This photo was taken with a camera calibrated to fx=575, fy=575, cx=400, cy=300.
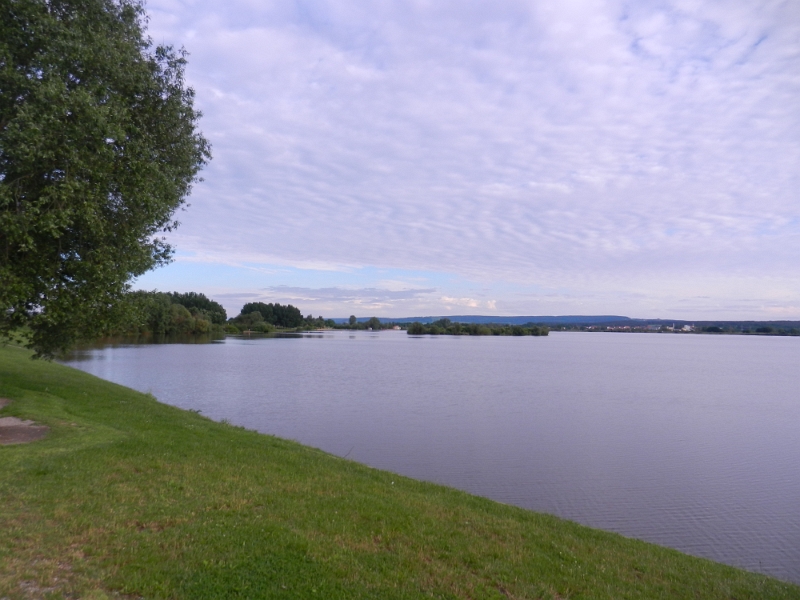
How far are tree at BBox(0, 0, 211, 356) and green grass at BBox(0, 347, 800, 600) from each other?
2.98 metres

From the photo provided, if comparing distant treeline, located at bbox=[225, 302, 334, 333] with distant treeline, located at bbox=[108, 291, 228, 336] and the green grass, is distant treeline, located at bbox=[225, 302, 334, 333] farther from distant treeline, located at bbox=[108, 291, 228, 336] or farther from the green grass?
the green grass

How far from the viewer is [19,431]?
10.7m

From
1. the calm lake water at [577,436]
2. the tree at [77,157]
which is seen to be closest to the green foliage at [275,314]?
the calm lake water at [577,436]

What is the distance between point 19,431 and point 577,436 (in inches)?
642

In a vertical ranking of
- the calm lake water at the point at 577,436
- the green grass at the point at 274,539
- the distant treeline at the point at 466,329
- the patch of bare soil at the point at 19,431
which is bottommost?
the calm lake water at the point at 577,436

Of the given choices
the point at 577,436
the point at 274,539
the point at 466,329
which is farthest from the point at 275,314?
the point at 274,539

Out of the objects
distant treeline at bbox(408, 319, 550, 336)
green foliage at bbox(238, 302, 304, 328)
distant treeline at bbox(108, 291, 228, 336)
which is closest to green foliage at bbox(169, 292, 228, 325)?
distant treeline at bbox(108, 291, 228, 336)

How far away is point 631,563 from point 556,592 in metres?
2.12

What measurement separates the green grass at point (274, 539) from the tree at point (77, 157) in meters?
2.98

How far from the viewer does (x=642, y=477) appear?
15.2 meters

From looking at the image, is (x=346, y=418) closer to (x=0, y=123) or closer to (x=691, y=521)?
(x=691, y=521)

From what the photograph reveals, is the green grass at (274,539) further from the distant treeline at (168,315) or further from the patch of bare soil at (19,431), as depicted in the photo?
the distant treeline at (168,315)

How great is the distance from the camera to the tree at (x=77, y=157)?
10.1 meters

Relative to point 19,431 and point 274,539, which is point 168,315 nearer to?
point 19,431
